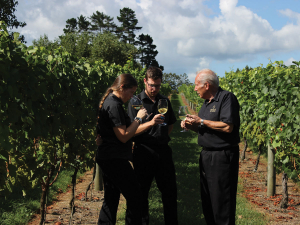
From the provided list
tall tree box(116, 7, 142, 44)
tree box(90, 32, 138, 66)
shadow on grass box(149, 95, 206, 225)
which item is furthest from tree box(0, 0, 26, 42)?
tall tree box(116, 7, 142, 44)

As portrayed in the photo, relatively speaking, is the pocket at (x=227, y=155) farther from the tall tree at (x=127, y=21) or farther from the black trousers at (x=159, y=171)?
the tall tree at (x=127, y=21)

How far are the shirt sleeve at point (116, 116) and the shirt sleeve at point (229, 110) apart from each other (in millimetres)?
1029

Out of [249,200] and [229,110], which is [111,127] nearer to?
[229,110]

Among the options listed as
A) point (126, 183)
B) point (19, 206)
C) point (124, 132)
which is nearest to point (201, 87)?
point (124, 132)

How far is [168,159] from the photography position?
350 cm

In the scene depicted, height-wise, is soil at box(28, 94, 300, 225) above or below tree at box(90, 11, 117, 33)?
below

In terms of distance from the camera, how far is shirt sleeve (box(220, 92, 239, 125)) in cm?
295

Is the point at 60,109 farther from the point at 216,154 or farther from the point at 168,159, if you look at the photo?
the point at 216,154

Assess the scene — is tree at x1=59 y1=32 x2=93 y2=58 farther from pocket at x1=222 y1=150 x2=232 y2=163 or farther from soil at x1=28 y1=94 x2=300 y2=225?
pocket at x1=222 y1=150 x2=232 y2=163

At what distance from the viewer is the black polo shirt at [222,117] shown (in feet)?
9.80

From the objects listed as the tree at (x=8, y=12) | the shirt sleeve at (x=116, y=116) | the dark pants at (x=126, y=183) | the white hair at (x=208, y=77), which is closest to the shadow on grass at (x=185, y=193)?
the dark pants at (x=126, y=183)

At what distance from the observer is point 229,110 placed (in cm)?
298

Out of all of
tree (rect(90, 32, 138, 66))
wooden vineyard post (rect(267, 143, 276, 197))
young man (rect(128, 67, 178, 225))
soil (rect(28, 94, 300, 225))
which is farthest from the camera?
tree (rect(90, 32, 138, 66))

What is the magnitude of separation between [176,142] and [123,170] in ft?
29.7
